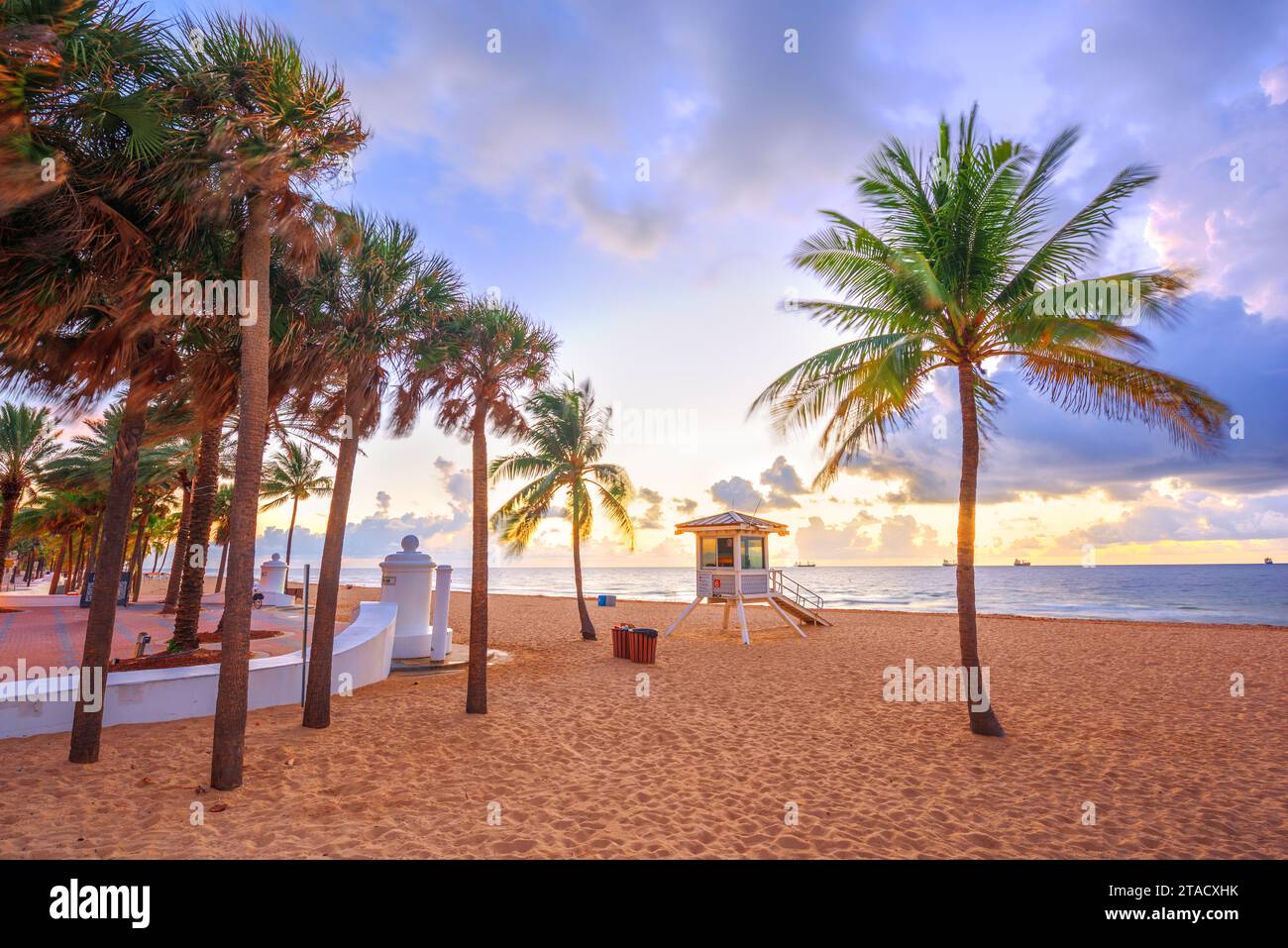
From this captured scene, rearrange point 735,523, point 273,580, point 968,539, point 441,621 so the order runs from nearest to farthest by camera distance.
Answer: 1. point 968,539
2. point 441,621
3. point 735,523
4. point 273,580

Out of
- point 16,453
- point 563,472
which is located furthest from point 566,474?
point 16,453

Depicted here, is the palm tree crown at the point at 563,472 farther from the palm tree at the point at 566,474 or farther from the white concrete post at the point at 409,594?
the white concrete post at the point at 409,594

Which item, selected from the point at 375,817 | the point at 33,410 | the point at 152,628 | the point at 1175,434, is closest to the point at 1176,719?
the point at 1175,434

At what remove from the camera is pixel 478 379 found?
11281mm

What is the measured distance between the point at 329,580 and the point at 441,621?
736 cm

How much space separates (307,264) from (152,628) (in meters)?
17.0

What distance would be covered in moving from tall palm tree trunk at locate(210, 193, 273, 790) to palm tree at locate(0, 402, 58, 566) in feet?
80.2

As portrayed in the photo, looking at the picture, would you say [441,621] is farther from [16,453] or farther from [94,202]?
[16,453]

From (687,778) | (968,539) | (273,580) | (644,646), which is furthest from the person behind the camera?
(273,580)

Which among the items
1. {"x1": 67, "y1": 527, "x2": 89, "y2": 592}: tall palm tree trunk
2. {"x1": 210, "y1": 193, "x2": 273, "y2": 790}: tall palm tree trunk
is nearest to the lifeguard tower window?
{"x1": 210, "y1": 193, "x2": 273, "y2": 790}: tall palm tree trunk

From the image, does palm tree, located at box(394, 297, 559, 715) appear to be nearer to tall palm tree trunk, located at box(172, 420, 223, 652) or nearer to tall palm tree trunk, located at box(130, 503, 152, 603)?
tall palm tree trunk, located at box(172, 420, 223, 652)

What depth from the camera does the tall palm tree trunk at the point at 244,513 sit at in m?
6.46

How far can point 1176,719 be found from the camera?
10523mm

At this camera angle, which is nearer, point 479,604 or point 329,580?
point 329,580
